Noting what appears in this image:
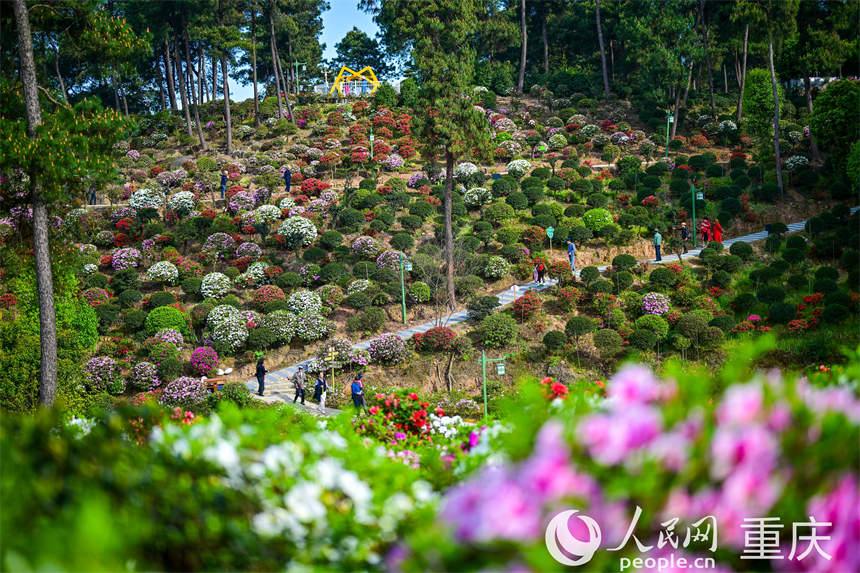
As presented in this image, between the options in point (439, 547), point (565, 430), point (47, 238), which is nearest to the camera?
point (439, 547)

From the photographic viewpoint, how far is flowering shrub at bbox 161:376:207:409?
51.1 feet

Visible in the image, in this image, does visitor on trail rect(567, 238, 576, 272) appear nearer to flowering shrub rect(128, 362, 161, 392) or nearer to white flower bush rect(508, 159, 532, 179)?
white flower bush rect(508, 159, 532, 179)

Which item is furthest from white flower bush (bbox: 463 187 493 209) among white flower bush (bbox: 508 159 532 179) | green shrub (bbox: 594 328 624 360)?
green shrub (bbox: 594 328 624 360)

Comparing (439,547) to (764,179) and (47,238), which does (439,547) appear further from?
(764,179)

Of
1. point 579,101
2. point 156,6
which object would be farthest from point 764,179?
point 156,6

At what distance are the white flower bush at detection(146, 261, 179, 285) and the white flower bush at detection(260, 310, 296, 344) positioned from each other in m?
5.48

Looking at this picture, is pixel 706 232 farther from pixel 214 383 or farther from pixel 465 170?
pixel 214 383

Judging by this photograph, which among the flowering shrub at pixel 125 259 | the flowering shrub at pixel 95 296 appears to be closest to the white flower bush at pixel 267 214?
the flowering shrub at pixel 125 259

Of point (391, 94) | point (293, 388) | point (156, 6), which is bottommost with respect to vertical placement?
point (293, 388)

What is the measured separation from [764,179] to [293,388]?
940 inches

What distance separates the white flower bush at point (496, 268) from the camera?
22.6 m

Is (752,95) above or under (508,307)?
above

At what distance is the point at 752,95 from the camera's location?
31047 mm

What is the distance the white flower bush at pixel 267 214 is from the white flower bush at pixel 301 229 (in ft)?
6.56
